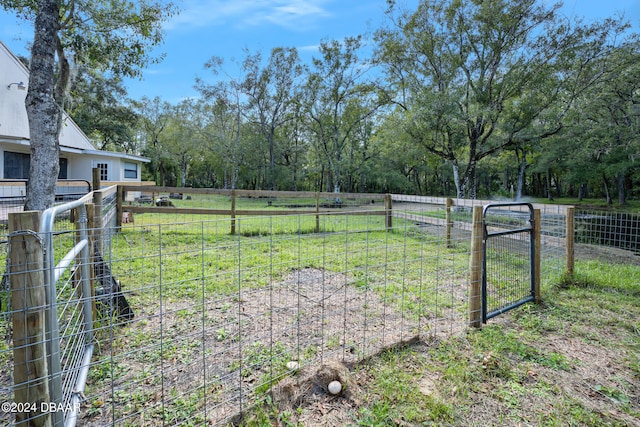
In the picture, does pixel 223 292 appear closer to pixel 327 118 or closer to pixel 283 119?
pixel 327 118

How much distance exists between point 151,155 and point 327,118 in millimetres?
19336

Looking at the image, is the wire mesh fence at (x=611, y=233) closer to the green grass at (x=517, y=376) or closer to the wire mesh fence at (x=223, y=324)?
the wire mesh fence at (x=223, y=324)

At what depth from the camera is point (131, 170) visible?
2117cm

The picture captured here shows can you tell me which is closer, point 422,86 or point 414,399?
point 414,399

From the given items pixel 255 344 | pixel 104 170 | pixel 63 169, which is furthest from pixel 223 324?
pixel 104 170

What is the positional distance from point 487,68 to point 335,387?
536 inches

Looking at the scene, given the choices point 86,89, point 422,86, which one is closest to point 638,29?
point 422,86

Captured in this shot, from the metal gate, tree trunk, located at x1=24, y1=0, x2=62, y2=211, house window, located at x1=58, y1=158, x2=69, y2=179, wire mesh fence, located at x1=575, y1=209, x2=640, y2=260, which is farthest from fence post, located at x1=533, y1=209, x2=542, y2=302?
Answer: house window, located at x1=58, y1=158, x2=69, y2=179

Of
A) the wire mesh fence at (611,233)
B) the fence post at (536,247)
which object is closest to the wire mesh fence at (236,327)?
the fence post at (536,247)

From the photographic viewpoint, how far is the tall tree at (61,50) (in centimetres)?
413

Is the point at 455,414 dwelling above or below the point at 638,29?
below

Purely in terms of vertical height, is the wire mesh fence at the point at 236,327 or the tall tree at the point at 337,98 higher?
the tall tree at the point at 337,98

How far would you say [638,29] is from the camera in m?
11.0

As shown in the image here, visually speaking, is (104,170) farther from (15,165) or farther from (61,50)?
(61,50)
